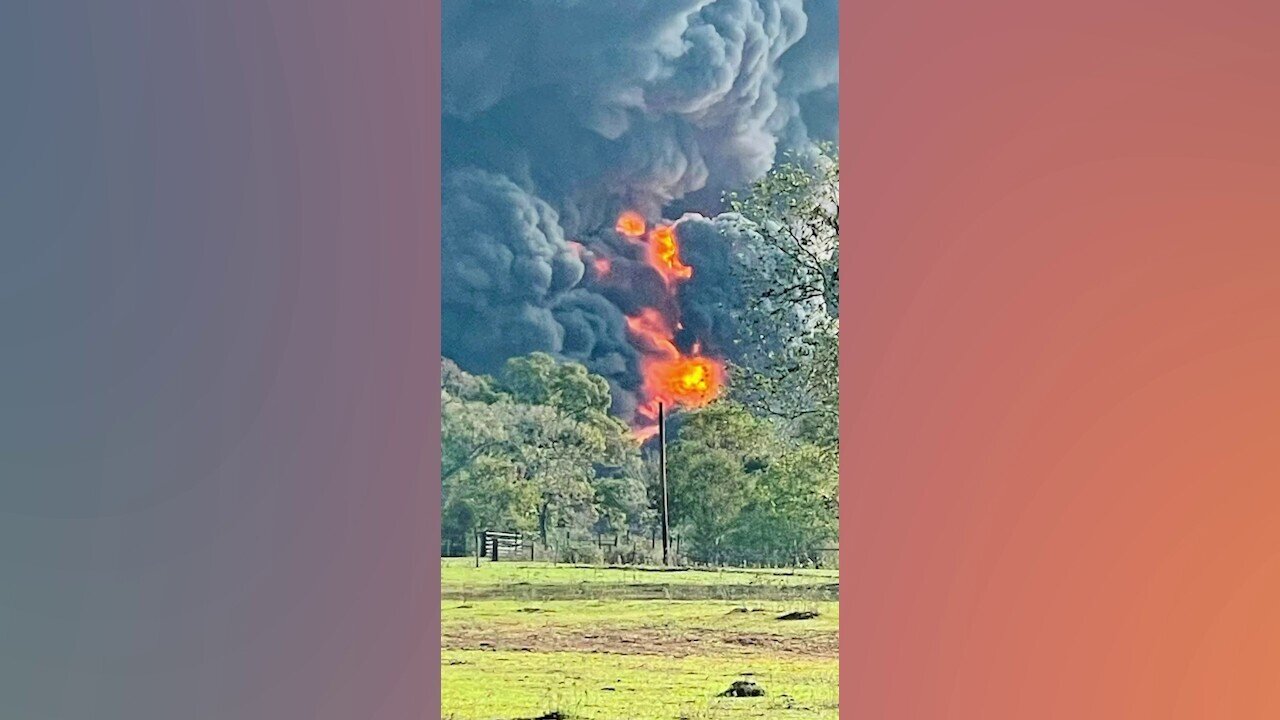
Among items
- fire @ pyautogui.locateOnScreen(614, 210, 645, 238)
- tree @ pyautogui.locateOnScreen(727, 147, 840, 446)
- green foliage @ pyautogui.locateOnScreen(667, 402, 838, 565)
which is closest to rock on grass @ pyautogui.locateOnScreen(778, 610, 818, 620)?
green foliage @ pyautogui.locateOnScreen(667, 402, 838, 565)

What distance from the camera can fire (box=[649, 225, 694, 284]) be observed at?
6922 millimetres

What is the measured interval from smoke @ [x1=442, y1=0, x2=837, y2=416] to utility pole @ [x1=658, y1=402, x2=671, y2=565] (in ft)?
0.67

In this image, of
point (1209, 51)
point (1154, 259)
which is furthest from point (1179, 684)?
point (1209, 51)

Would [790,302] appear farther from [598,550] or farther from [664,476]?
[598,550]

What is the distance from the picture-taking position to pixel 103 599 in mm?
2059

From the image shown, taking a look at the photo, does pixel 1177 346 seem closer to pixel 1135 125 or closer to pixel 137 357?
pixel 1135 125

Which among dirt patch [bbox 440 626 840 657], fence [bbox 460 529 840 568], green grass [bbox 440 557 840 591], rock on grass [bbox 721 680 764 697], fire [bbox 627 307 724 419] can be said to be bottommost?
rock on grass [bbox 721 680 764 697]

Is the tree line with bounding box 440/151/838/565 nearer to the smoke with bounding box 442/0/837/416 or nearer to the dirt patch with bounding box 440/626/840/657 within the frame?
the smoke with bounding box 442/0/837/416

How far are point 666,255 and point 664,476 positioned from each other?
3.85 feet

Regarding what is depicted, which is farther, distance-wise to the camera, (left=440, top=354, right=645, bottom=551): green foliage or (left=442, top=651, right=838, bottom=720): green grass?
(left=442, top=651, right=838, bottom=720): green grass

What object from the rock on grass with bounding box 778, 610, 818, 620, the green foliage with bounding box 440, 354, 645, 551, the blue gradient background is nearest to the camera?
the blue gradient background

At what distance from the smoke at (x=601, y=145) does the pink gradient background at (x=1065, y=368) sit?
4.96m

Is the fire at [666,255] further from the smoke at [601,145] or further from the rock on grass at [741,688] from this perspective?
the rock on grass at [741,688]

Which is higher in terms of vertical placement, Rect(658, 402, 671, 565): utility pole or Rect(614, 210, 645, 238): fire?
Rect(614, 210, 645, 238): fire
